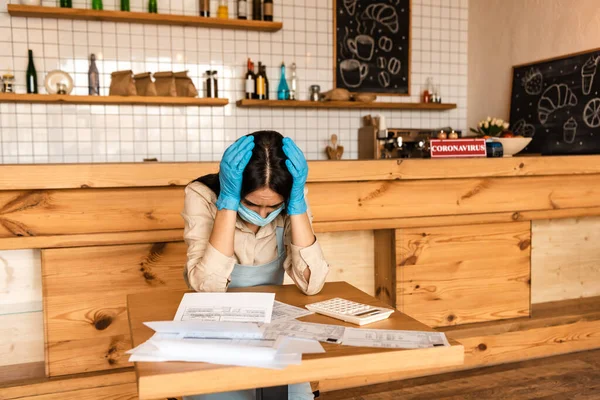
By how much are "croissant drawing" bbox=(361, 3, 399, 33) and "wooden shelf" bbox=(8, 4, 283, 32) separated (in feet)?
2.39

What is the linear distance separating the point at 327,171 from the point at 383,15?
2325 mm

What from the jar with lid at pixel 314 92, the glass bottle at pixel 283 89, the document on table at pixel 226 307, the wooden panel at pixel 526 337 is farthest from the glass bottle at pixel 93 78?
the document on table at pixel 226 307

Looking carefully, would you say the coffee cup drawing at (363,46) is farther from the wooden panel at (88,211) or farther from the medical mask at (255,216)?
the medical mask at (255,216)

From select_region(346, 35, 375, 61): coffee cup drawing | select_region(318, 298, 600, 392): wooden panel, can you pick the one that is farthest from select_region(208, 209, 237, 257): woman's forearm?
select_region(346, 35, 375, 61): coffee cup drawing

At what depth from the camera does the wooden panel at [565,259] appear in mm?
2973

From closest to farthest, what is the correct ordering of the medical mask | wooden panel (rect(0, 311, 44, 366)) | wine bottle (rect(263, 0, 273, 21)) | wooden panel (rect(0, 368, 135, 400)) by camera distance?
the medical mask, wooden panel (rect(0, 368, 135, 400)), wooden panel (rect(0, 311, 44, 366)), wine bottle (rect(263, 0, 273, 21))

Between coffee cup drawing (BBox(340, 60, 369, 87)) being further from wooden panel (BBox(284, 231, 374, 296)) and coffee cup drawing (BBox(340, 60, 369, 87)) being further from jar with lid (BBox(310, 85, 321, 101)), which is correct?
wooden panel (BBox(284, 231, 374, 296))

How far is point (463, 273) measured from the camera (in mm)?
2656

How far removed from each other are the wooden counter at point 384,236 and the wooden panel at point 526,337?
0.04 feet

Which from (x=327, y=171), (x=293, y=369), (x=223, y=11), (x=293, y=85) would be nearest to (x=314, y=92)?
(x=293, y=85)

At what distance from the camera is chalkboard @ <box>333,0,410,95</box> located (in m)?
4.18

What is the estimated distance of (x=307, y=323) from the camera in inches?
46.6

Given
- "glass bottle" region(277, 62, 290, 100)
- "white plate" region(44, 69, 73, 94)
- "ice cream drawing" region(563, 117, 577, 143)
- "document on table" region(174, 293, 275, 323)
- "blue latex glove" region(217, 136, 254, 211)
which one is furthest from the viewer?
"glass bottle" region(277, 62, 290, 100)

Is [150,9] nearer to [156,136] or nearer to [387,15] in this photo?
[156,136]
